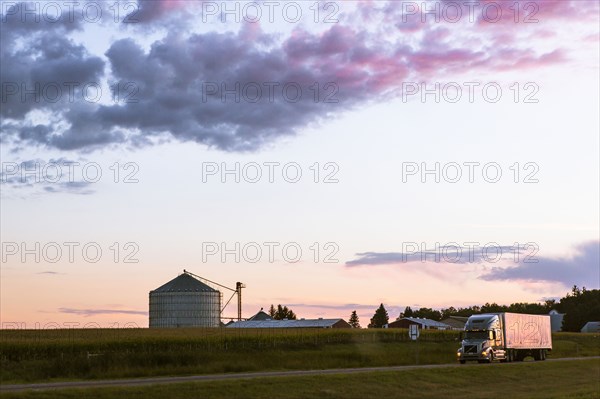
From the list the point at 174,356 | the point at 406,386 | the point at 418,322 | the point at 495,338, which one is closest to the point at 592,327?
the point at 418,322

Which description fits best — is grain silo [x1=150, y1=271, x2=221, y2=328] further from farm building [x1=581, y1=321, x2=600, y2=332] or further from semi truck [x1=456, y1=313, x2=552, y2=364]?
farm building [x1=581, y1=321, x2=600, y2=332]

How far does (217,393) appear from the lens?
117ft

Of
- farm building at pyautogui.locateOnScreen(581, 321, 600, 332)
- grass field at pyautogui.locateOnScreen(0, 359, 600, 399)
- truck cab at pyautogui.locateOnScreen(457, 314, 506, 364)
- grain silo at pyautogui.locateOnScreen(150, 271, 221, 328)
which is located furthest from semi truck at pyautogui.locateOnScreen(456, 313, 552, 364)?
farm building at pyautogui.locateOnScreen(581, 321, 600, 332)

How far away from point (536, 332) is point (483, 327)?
10.9 meters

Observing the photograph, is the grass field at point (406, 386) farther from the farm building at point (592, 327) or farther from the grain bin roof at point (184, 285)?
Answer: the farm building at point (592, 327)

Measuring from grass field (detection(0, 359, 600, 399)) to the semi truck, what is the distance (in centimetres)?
390

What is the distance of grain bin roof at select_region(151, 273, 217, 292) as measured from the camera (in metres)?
120

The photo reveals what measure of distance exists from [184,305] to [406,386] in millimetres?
78249

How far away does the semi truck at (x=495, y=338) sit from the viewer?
63781 millimetres

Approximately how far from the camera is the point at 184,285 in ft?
396

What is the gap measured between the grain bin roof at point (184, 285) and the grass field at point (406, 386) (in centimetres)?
6776

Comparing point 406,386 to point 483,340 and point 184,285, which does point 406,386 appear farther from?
point 184,285

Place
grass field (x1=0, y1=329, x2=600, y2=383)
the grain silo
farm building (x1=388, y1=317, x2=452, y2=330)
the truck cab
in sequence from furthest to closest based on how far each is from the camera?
farm building (x1=388, y1=317, x2=452, y2=330), the grain silo, the truck cab, grass field (x1=0, y1=329, x2=600, y2=383)

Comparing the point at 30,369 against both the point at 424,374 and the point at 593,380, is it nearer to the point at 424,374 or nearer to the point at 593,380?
the point at 424,374
